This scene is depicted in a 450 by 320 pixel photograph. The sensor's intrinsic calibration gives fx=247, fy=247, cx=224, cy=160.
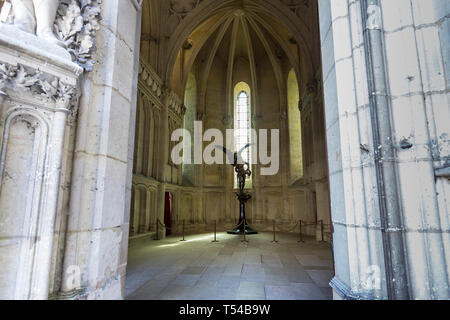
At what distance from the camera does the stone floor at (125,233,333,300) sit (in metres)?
3.59

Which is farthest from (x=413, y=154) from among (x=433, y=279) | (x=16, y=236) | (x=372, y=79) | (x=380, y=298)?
(x=16, y=236)

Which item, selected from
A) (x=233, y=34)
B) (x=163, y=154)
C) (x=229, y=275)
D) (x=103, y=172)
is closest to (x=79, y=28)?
(x=103, y=172)

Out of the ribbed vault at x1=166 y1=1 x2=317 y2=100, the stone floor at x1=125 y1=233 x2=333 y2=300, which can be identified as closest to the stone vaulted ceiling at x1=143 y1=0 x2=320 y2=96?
the ribbed vault at x1=166 y1=1 x2=317 y2=100

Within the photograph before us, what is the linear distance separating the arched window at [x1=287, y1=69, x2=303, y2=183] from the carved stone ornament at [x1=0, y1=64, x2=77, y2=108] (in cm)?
1301

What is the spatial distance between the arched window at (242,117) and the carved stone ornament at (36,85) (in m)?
13.6

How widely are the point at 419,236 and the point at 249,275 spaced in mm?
3182

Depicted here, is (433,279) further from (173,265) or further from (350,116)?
(173,265)

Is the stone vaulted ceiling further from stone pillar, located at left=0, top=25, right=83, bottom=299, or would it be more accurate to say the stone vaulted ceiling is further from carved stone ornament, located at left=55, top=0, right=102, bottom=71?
stone pillar, located at left=0, top=25, right=83, bottom=299

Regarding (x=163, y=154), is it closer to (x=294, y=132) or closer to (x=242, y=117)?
(x=242, y=117)

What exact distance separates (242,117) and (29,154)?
14647mm

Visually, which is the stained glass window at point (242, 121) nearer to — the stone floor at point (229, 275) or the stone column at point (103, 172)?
the stone floor at point (229, 275)

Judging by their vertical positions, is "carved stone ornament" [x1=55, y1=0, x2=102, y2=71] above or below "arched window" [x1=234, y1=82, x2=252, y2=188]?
below
